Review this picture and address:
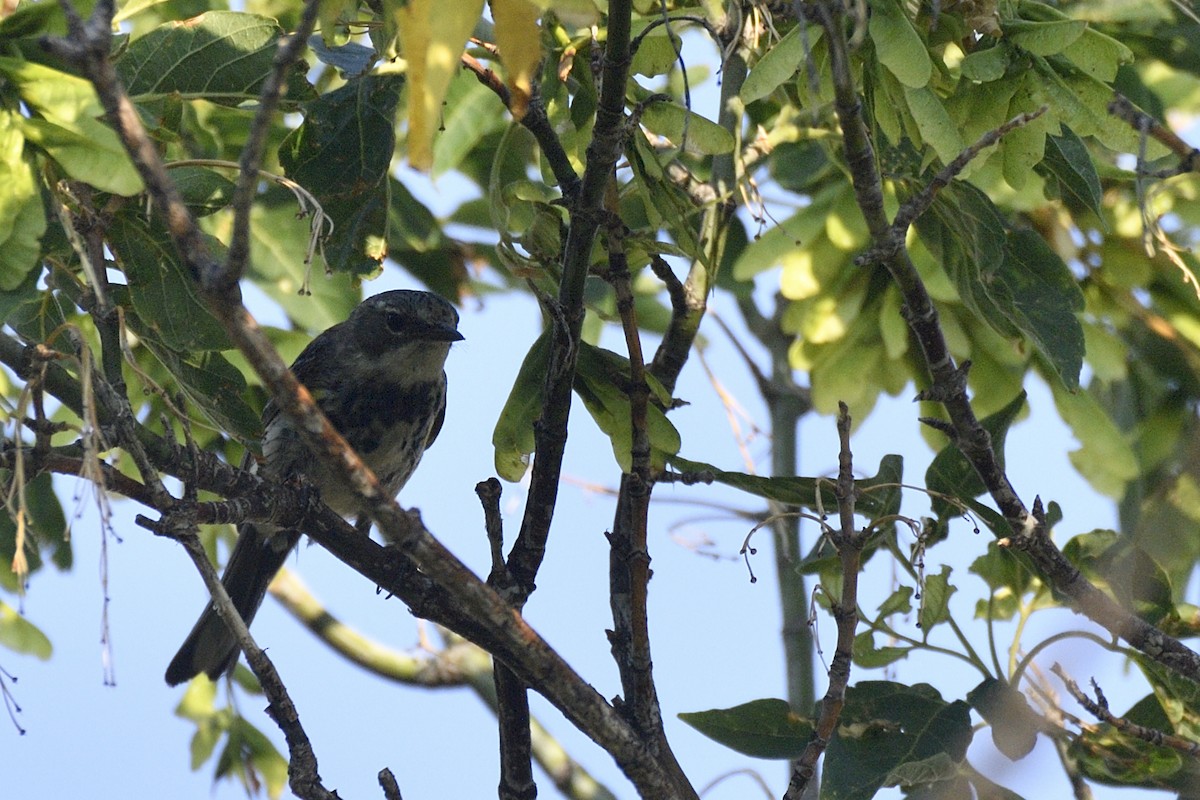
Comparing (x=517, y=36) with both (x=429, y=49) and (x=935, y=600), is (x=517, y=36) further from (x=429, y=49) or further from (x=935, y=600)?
(x=935, y=600)

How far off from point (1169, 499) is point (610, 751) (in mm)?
2147

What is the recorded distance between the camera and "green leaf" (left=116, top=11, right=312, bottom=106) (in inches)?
121

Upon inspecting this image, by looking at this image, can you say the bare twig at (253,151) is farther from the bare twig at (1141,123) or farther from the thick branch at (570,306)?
the bare twig at (1141,123)

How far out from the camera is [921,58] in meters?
2.71

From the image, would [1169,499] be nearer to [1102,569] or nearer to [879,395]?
[1102,569]

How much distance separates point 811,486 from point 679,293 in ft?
2.34

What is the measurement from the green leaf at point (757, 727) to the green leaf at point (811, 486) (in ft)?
1.77

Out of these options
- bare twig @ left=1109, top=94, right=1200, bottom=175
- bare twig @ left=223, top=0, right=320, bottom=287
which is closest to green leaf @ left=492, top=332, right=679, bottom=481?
bare twig @ left=1109, top=94, right=1200, bottom=175

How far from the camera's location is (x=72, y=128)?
2.40 m

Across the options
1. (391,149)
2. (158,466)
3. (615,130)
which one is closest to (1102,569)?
(615,130)

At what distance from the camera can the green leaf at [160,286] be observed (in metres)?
3.01

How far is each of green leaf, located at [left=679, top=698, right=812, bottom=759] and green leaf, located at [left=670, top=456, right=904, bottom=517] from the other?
54 cm

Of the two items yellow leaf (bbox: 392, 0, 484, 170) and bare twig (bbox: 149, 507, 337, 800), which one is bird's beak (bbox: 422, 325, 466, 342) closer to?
bare twig (bbox: 149, 507, 337, 800)

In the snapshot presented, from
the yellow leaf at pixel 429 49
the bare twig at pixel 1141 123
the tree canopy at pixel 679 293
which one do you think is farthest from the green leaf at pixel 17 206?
the bare twig at pixel 1141 123
